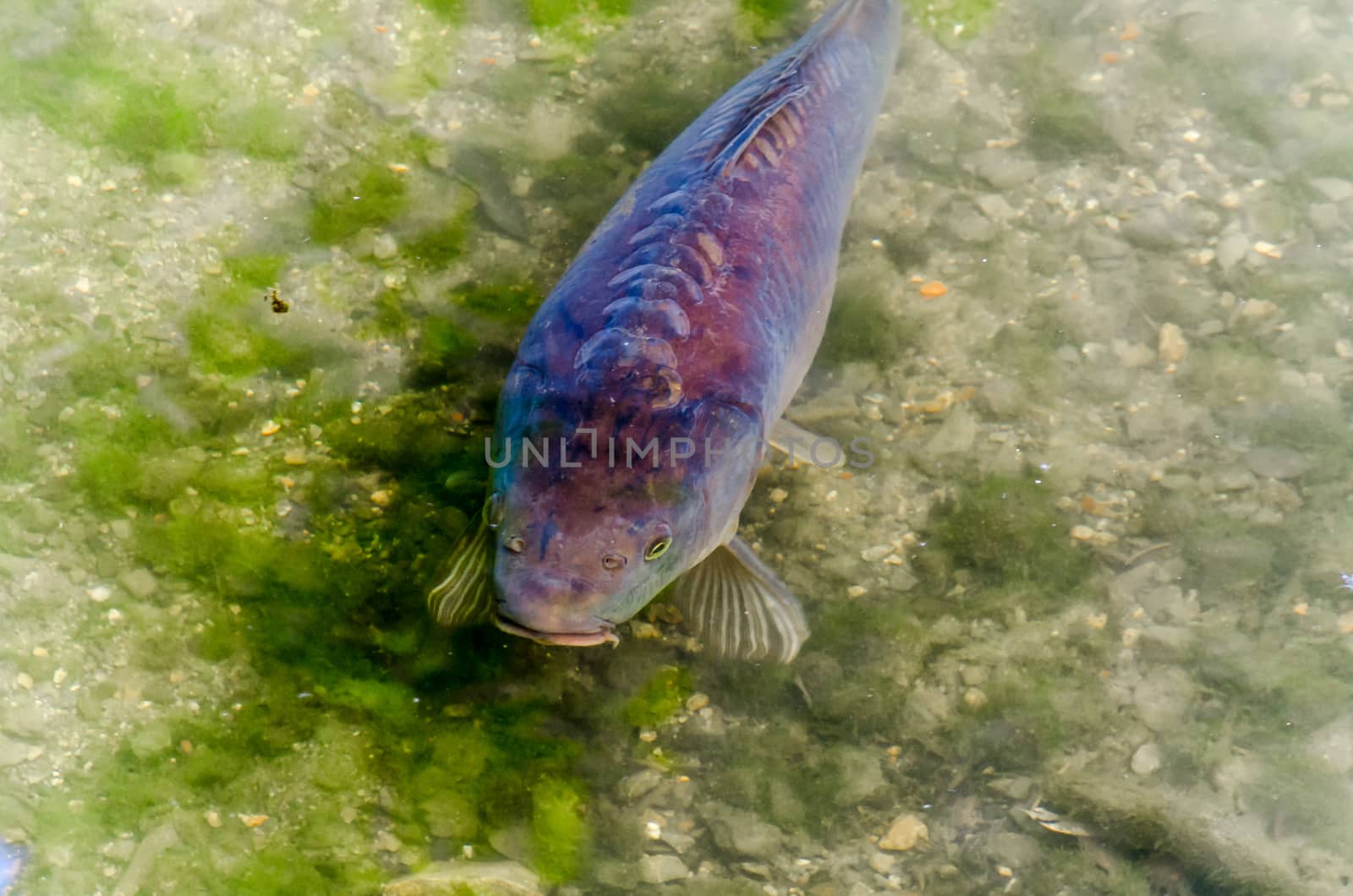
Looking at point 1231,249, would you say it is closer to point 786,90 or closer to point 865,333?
point 865,333

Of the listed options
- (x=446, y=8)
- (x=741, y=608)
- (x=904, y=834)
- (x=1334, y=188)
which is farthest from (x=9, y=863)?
(x=1334, y=188)

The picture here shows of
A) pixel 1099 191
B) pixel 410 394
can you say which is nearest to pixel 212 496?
pixel 410 394

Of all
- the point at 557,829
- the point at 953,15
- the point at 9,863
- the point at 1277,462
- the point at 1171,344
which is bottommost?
the point at 9,863

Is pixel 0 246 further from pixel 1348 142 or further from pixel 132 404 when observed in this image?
pixel 1348 142

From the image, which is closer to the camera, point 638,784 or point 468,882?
point 468,882

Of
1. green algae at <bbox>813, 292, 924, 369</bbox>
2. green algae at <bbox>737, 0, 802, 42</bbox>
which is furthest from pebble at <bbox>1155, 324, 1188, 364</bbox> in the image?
green algae at <bbox>737, 0, 802, 42</bbox>

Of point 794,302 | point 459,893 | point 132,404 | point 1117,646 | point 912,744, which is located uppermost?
point 794,302

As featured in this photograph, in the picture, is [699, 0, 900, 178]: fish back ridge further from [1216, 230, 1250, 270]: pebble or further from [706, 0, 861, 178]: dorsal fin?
[1216, 230, 1250, 270]: pebble
